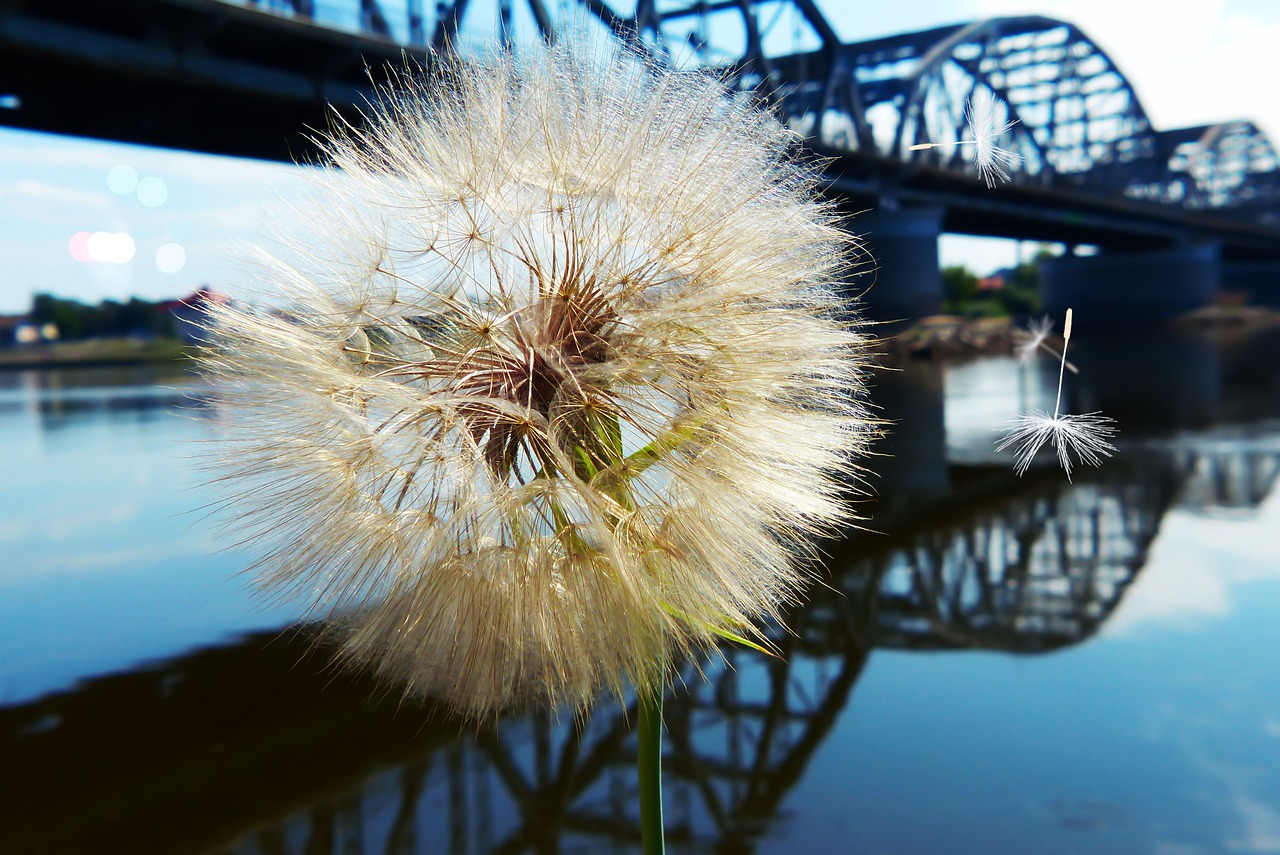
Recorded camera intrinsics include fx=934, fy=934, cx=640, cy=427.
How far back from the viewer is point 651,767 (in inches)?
72.0

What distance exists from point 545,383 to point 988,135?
93 centimetres

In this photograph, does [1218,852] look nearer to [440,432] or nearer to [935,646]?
[935,646]

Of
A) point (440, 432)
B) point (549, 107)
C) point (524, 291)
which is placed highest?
point (549, 107)

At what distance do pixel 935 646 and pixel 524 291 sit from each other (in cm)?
611

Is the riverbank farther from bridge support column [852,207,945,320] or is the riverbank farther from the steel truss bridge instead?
bridge support column [852,207,945,320]

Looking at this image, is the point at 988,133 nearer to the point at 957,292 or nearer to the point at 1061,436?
the point at 1061,436

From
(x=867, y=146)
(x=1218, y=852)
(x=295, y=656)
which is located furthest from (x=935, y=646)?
(x=867, y=146)

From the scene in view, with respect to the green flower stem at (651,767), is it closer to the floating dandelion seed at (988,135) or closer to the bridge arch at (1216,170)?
the floating dandelion seed at (988,135)

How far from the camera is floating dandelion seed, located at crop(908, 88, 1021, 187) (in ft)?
5.50

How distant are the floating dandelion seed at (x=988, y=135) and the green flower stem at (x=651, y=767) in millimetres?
1141

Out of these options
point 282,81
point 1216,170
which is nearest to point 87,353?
point 282,81

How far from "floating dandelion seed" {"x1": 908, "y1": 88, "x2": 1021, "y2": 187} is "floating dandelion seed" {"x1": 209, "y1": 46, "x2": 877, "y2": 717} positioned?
1.00ft

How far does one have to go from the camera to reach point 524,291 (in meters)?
1.83

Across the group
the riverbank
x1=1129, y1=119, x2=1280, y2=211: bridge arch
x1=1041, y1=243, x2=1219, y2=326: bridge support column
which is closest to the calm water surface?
the riverbank
